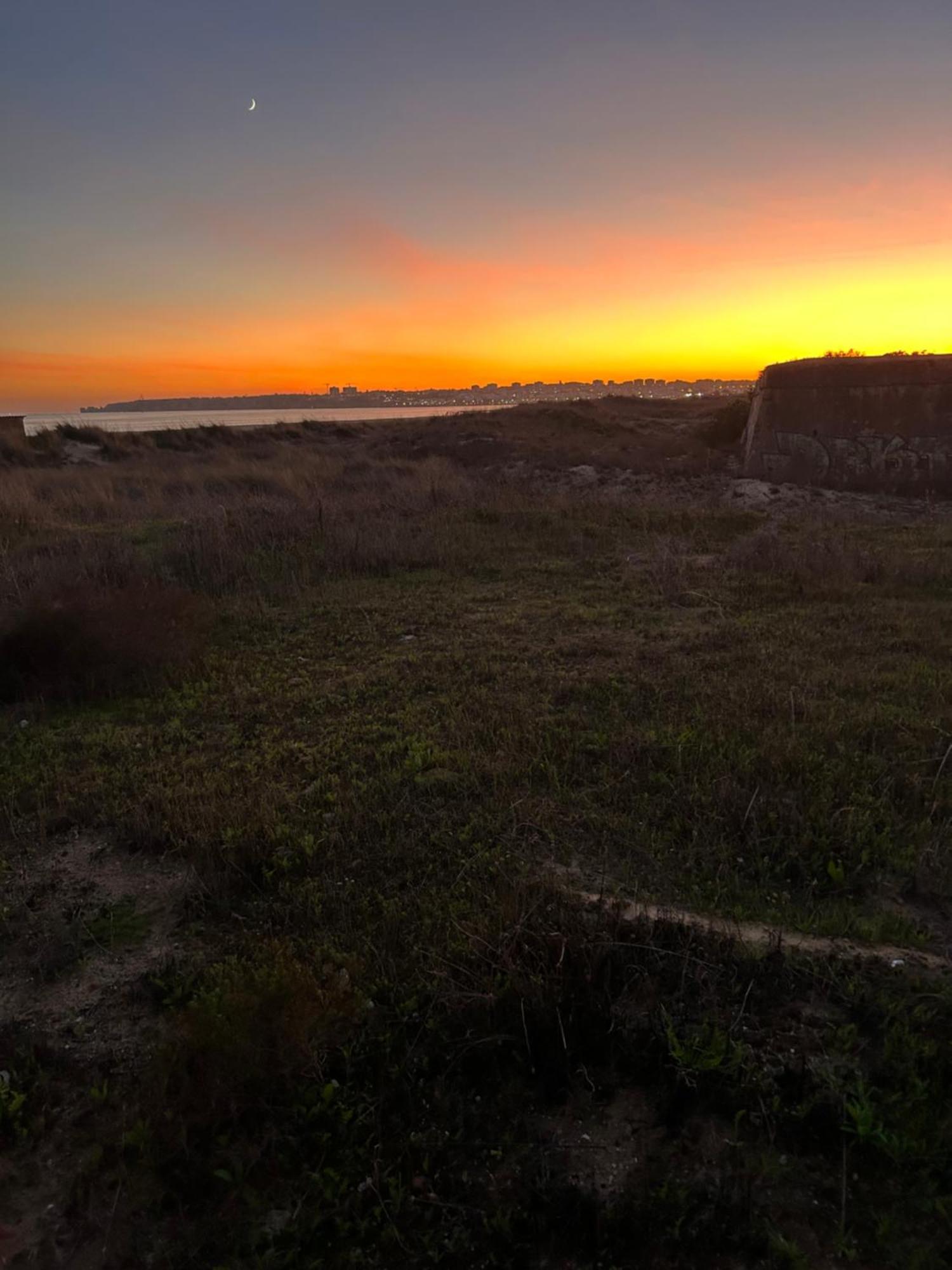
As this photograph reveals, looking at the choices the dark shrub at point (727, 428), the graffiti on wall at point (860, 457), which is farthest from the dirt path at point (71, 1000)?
the dark shrub at point (727, 428)

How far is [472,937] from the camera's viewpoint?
9.84 feet

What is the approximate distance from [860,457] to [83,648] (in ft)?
51.6

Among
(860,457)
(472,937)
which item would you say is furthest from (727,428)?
(472,937)

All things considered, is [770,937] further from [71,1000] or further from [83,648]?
[83,648]

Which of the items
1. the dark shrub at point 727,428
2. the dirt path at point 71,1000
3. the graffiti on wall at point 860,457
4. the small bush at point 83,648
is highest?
the dark shrub at point 727,428

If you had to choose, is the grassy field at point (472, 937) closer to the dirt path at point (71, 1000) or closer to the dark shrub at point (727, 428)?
the dirt path at point (71, 1000)

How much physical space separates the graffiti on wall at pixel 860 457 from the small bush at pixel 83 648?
47.8ft

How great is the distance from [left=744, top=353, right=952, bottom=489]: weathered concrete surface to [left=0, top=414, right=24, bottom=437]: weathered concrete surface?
73.8 ft

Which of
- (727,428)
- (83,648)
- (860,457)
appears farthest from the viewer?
(727,428)

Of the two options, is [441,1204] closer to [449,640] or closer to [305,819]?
[305,819]

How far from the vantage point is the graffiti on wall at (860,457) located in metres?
16.2

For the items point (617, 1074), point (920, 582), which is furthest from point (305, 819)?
point (920, 582)

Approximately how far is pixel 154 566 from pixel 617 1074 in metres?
8.81

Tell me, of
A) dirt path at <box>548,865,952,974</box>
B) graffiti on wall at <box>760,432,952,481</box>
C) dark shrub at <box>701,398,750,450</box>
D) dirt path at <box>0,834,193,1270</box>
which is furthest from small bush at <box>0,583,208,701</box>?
dark shrub at <box>701,398,750,450</box>
